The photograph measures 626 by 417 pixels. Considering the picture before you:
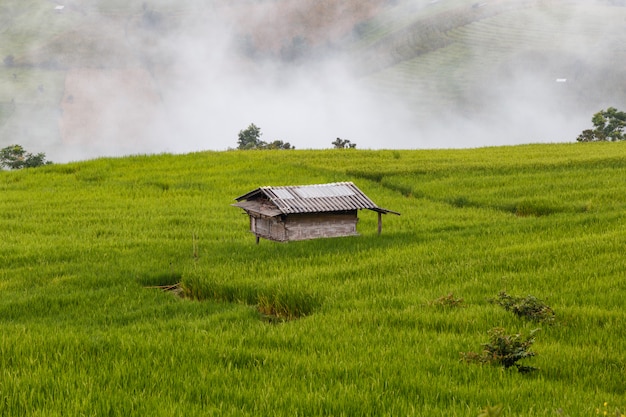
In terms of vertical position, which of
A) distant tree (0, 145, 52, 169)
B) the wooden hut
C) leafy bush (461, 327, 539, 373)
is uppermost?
distant tree (0, 145, 52, 169)

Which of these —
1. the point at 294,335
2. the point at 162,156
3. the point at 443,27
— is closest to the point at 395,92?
the point at 443,27

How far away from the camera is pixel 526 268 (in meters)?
13.0

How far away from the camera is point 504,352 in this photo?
7848 millimetres

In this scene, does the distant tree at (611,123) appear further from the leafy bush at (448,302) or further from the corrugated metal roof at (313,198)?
the leafy bush at (448,302)

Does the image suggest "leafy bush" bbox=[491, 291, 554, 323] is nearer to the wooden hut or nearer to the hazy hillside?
the wooden hut

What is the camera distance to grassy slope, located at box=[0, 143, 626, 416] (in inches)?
269

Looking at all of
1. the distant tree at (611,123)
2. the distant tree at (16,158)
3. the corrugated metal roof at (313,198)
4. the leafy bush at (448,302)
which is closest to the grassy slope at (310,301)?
the leafy bush at (448,302)

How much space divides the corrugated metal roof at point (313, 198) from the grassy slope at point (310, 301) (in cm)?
85

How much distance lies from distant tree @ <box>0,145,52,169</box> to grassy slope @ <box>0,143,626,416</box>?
1857cm

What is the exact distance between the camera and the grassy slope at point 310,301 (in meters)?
6.84

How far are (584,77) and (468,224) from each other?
129 meters

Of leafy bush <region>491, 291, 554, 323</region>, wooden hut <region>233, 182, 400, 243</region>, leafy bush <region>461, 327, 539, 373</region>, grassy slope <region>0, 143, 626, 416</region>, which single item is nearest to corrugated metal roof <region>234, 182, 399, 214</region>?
wooden hut <region>233, 182, 400, 243</region>

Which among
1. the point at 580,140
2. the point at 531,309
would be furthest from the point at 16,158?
the point at 531,309

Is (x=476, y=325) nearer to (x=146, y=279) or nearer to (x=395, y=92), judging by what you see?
(x=146, y=279)
